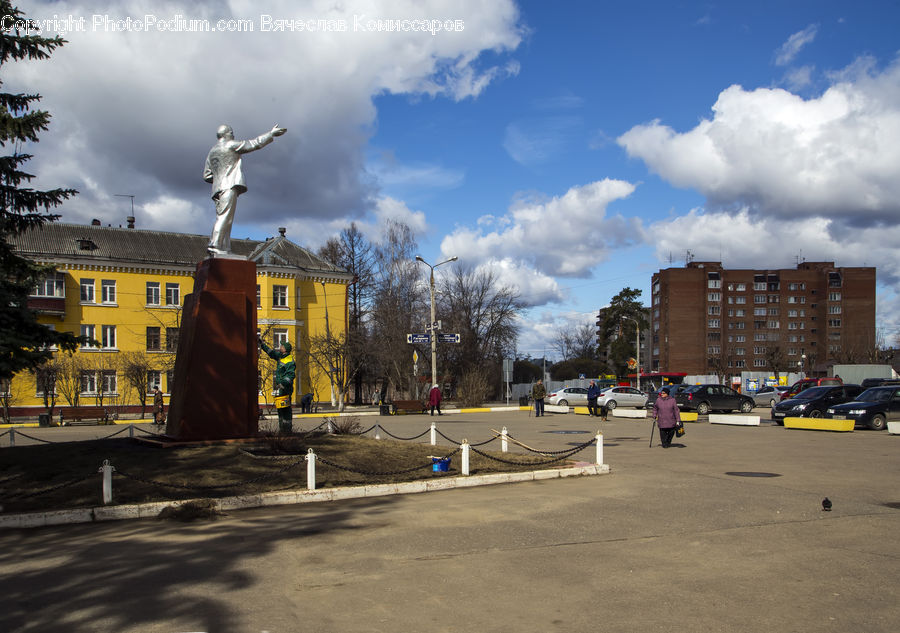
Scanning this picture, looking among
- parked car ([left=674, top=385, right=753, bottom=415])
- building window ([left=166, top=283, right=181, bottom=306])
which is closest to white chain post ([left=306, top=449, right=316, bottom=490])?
parked car ([left=674, top=385, right=753, bottom=415])

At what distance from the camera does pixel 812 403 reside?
27656mm

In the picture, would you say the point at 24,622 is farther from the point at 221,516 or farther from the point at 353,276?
the point at 353,276

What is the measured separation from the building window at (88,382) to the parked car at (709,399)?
→ 34.3 m

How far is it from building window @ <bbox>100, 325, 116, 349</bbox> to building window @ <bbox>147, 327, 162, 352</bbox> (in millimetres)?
2186

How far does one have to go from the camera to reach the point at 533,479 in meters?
13.1

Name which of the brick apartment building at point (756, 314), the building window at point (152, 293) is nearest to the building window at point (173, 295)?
the building window at point (152, 293)

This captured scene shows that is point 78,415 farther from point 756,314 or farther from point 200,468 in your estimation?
point 756,314

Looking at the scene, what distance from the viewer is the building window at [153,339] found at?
49562 mm

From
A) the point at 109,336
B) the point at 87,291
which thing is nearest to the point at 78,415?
the point at 109,336

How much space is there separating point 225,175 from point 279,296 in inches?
1489

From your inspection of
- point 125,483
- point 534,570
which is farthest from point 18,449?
point 534,570

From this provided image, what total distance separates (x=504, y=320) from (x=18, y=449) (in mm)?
46955

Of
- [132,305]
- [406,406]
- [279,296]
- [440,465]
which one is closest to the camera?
[440,465]

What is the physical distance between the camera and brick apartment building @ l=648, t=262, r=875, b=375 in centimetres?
11581
